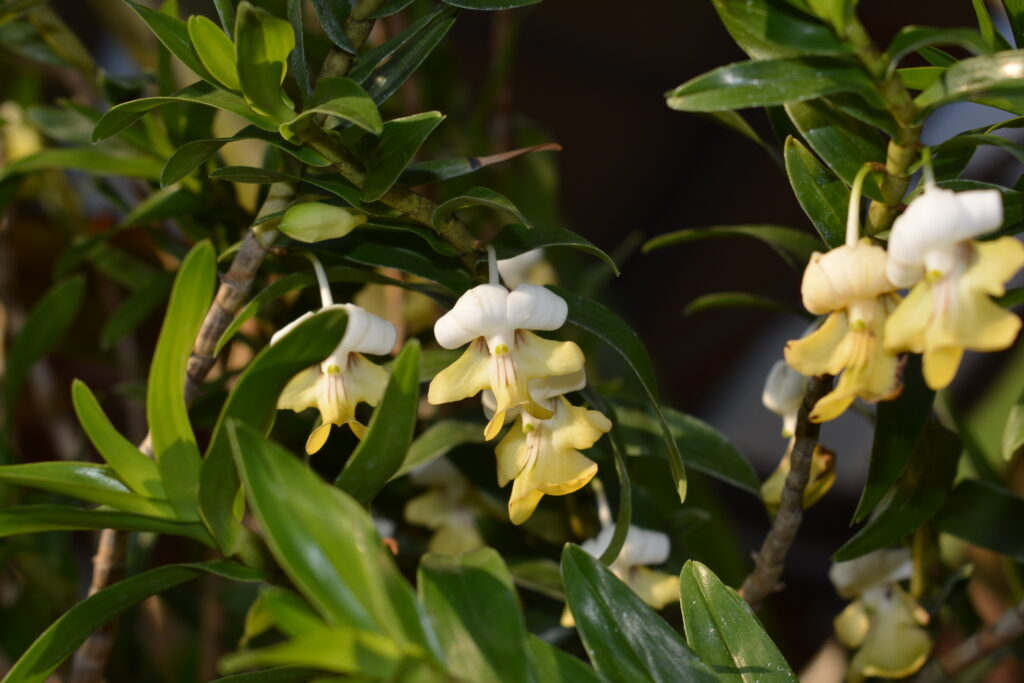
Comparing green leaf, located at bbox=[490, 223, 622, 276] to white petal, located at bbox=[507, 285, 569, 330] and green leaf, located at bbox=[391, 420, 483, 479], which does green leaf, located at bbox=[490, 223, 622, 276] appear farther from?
green leaf, located at bbox=[391, 420, 483, 479]

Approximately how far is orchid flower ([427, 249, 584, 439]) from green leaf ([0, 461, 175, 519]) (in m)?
0.15

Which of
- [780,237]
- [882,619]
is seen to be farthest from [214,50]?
[882,619]

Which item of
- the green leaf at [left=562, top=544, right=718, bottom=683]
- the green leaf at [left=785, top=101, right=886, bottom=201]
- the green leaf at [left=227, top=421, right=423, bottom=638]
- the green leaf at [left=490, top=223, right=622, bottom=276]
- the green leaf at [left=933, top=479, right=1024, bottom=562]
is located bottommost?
the green leaf at [left=933, top=479, right=1024, bottom=562]

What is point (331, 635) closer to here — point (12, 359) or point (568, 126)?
point (12, 359)

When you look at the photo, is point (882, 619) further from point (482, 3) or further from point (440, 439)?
point (482, 3)

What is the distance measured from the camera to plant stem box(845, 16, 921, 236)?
395 millimetres

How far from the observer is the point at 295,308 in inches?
28.5

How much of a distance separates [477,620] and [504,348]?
0.43 ft

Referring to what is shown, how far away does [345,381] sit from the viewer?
1.59 feet

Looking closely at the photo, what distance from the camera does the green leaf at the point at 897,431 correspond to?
53 cm

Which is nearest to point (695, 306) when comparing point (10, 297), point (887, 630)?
point (887, 630)

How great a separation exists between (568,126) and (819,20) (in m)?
1.72

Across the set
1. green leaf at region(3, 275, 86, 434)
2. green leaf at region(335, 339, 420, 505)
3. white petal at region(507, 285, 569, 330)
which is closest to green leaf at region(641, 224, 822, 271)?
white petal at region(507, 285, 569, 330)

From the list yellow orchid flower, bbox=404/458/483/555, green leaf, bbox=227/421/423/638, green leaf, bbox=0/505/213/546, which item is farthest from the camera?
yellow orchid flower, bbox=404/458/483/555
